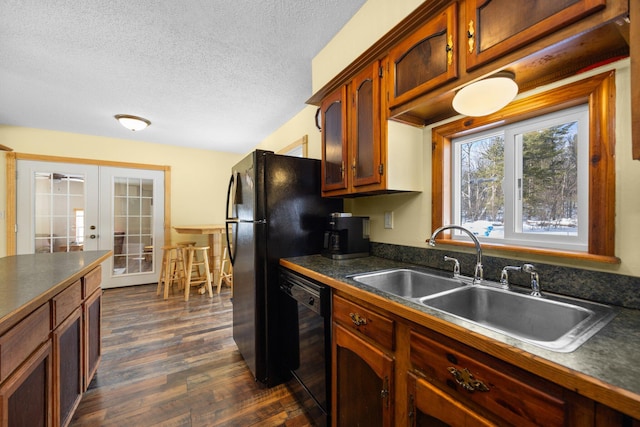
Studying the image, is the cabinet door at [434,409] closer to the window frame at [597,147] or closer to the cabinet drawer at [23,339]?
the window frame at [597,147]

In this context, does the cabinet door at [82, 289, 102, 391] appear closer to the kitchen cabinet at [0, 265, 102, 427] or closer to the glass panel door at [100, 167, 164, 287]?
the kitchen cabinet at [0, 265, 102, 427]

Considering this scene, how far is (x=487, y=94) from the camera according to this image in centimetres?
115

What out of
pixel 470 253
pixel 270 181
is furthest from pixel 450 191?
pixel 270 181

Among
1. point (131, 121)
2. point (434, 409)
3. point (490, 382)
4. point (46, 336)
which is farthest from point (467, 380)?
point (131, 121)

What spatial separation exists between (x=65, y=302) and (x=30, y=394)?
0.43m

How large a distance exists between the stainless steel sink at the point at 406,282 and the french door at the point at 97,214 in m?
4.29

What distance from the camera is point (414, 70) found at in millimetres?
1295

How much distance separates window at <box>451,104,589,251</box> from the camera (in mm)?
1127

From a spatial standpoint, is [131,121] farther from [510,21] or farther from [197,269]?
[510,21]

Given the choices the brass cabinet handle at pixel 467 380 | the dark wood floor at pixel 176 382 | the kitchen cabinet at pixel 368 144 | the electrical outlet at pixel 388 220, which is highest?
the kitchen cabinet at pixel 368 144

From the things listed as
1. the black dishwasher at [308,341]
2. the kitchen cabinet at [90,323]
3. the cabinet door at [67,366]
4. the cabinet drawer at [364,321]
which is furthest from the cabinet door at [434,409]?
the kitchen cabinet at [90,323]

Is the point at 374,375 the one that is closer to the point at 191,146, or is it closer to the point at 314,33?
the point at 314,33

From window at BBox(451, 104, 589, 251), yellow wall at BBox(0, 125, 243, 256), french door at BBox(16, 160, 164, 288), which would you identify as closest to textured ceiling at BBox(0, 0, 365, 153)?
yellow wall at BBox(0, 125, 243, 256)

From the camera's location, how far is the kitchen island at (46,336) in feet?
2.93
